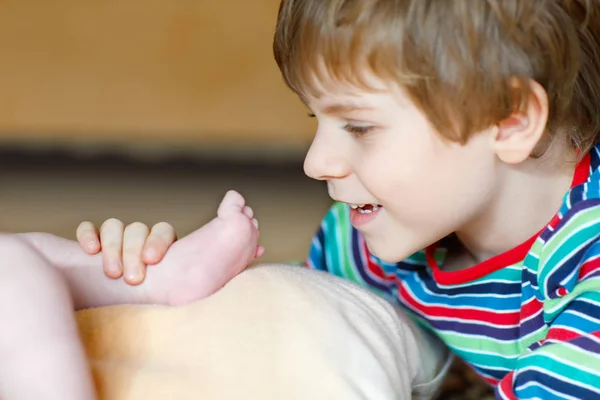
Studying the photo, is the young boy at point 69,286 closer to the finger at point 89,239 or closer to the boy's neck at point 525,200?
the finger at point 89,239

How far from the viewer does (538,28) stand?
78cm

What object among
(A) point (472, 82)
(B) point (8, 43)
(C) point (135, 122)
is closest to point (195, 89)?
(C) point (135, 122)

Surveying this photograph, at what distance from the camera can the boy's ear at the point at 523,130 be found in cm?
82

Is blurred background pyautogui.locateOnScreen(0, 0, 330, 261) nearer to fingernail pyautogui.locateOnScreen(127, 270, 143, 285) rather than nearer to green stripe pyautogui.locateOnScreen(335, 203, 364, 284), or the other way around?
green stripe pyautogui.locateOnScreen(335, 203, 364, 284)

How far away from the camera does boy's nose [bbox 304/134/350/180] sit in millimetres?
860

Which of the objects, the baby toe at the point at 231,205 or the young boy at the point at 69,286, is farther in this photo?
the baby toe at the point at 231,205

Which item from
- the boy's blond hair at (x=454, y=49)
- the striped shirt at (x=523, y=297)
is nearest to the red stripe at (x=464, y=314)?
the striped shirt at (x=523, y=297)

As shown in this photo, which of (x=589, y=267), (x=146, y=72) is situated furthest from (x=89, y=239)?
(x=146, y=72)

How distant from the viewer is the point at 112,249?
0.80 metres

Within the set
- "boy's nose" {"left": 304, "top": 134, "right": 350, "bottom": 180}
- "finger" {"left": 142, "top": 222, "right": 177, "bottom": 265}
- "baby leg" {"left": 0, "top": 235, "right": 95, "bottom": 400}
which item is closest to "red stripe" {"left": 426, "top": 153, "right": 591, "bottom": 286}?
"boy's nose" {"left": 304, "top": 134, "right": 350, "bottom": 180}

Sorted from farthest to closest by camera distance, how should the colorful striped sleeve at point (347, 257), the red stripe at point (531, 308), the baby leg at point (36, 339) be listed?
the colorful striped sleeve at point (347, 257) → the red stripe at point (531, 308) → the baby leg at point (36, 339)

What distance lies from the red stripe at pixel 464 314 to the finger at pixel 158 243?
364 mm

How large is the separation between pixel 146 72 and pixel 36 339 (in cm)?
124

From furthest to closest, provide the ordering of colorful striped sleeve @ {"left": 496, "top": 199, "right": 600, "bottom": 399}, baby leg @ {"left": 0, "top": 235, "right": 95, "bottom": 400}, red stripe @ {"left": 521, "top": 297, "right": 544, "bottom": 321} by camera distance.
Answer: red stripe @ {"left": 521, "top": 297, "right": 544, "bottom": 321}, colorful striped sleeve @ {"left": 496, "top": 199, "right": 600, "bottom": 399}, baby leg @ {"left": 0, "top": 235, "right": 95, "bottom": 400}
